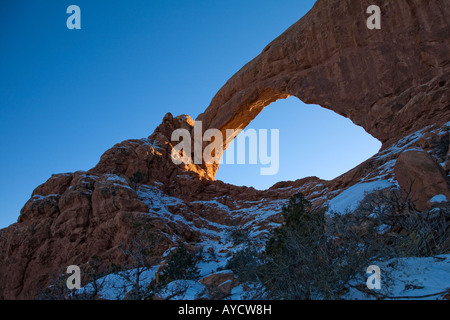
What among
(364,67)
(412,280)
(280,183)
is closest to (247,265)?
(412,280)

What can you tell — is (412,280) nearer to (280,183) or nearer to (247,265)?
(247,265)

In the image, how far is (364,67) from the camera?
76.6 ft

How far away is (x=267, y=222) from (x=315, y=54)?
50.2 ft

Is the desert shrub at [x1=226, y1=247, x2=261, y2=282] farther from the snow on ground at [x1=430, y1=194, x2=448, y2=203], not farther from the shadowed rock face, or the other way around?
the shadowed rock face

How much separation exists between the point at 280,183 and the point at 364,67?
1377cm

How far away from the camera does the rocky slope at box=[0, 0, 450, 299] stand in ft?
64.3

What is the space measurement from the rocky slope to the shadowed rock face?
0.26 feet

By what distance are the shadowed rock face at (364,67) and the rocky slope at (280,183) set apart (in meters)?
0.08

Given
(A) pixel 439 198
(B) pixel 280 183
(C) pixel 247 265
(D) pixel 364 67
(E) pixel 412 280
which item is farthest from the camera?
(B) pixel 280 183

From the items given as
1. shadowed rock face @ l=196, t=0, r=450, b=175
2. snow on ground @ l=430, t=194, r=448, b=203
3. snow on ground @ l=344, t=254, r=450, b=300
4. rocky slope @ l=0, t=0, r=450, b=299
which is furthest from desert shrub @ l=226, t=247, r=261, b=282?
shadowed rock face @ l=196, t=0, r=450, b=175

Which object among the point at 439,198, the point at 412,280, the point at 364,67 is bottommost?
the point at 412,280

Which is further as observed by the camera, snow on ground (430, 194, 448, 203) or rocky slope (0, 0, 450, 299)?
rocky slope (0, 0, 450, 299)

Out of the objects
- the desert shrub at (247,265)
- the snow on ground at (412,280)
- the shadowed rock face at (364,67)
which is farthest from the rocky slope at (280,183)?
the snow on ground at (412,280)
